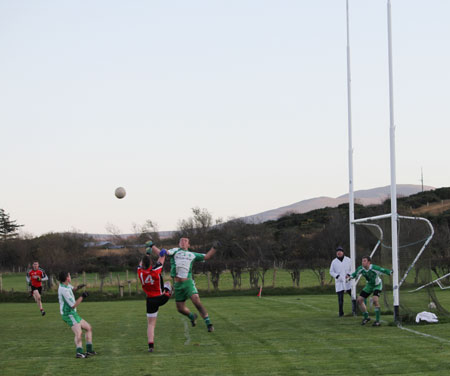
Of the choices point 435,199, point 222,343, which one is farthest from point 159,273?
point 435,199

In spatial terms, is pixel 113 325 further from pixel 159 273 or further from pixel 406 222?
pixel 406 222

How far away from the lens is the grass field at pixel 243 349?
10602 millimetres

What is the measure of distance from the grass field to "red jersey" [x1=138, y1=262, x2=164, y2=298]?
1.26m

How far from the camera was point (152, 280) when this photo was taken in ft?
42.4

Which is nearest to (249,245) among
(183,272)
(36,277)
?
(36,277)

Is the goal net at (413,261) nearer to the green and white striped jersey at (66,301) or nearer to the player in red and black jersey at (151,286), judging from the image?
the player in red and black jersey at (151,286)

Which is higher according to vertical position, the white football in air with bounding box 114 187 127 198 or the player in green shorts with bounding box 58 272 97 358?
the white football in air with bounding box 114 187 127 198

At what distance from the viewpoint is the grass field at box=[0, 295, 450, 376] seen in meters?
10.6

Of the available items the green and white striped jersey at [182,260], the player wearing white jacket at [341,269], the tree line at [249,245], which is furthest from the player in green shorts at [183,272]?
the tree line at [249,245]

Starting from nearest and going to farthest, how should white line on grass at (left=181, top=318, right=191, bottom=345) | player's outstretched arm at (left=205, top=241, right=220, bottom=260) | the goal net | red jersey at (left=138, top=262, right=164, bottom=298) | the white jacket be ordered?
red jersey at (left=138, top=262, right=164, bottom=298) < player's outstretched arm at (left=205, top=241, right=220, bottom=260) < white line on grass at (left=181, top=318, right=191, bottom=345) < the goal net < the white jacket

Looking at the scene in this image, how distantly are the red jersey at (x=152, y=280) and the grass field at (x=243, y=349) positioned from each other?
4.13 feet

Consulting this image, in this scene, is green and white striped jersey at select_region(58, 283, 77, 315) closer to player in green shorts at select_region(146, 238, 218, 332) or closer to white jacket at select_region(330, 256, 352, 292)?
player in green shorts at select_region(146, 238, 218, 332)

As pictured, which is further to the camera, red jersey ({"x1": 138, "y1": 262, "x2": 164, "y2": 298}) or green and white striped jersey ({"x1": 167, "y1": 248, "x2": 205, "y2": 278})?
green and white striped jersey ({"x1": 167, "y1": 248, "x2": 205, "y2": 278})

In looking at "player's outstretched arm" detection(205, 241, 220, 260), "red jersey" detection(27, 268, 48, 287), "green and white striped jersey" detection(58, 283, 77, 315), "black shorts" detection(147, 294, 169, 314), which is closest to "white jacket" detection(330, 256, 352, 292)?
"player's outstretched arm" detection(205, 241, 220, 260)
